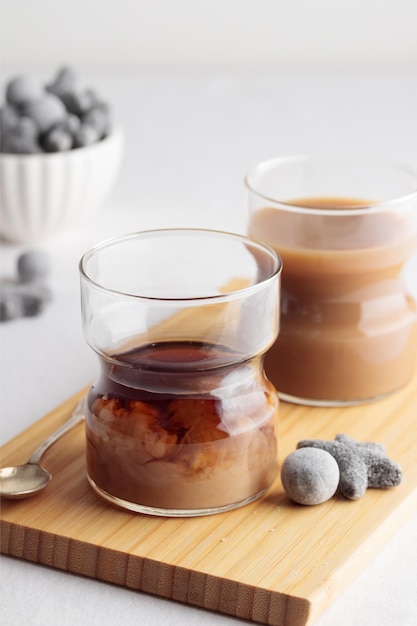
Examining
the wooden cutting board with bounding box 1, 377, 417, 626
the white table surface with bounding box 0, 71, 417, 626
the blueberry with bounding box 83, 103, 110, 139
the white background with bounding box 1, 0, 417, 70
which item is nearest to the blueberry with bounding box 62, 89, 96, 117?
the blueberry with bounding box 83, 103, 110, 139

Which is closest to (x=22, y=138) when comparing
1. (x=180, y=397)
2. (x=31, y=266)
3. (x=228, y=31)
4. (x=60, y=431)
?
(x=31, y=266)

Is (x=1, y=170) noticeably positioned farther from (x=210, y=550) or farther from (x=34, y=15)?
(x=34, y=15)

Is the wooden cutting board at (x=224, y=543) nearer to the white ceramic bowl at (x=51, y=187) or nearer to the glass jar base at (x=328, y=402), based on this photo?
the glass jar base at (x=328, y=402)

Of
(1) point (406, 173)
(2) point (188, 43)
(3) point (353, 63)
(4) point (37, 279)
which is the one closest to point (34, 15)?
(2) point (188, 43)

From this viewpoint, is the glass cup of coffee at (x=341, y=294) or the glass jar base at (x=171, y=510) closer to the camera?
the glass jar base at (x=171, y=510)

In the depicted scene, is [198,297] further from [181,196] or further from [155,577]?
[181,196]

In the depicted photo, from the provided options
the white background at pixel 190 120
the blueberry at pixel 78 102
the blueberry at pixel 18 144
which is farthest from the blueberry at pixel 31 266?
the blueberry at pixel 78 102
